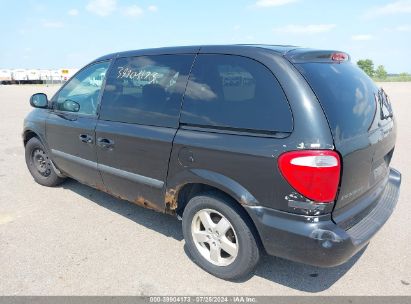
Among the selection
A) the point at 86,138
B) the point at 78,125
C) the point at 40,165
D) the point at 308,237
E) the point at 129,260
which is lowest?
the point at 129,260

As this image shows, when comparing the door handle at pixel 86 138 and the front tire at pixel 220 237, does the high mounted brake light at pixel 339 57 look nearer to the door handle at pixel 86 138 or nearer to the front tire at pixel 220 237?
the front tire at pixel 220 237

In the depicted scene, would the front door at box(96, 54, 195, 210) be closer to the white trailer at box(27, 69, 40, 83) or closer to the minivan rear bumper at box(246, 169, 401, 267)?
the minivan rear bumper at box(246, 169, 401, 267)

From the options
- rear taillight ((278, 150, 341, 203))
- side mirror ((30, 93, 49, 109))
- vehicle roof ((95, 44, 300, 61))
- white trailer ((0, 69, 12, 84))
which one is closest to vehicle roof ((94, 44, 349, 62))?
vehicle roof ((95, 44, 300, 61))

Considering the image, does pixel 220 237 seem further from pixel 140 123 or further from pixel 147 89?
pixel 147 89

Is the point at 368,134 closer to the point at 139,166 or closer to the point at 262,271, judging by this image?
the point at 262,271

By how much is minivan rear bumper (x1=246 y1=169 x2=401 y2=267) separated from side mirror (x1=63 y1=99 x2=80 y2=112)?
8.40ft

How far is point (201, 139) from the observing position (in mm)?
2816

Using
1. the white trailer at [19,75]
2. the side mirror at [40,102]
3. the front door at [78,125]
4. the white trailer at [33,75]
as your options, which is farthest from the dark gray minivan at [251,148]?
the white trailer at [33,75]

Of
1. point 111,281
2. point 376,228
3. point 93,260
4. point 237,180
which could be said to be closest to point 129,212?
point 93,260

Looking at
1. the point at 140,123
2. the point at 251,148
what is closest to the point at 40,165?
the point at 140,123

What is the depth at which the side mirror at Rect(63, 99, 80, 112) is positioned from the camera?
418 centimetres

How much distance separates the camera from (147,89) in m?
3.35

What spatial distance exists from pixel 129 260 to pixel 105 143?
1196 mm

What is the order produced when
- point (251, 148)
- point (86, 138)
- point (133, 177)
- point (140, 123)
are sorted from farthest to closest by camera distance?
point (86, 138)
point (133, 177)
point (140, 123)
point (251, 148)
